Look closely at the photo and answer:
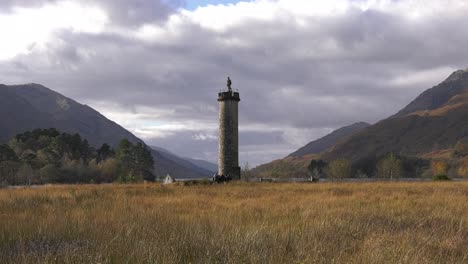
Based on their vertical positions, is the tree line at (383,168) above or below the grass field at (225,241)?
above

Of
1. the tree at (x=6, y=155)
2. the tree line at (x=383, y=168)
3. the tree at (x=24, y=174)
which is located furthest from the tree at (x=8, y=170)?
the tree line at (x=383, y=168)

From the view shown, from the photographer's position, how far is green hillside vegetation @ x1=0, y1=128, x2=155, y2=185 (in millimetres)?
58250

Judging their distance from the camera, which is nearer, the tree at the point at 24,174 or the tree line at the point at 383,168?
the tree at the point at 24,174

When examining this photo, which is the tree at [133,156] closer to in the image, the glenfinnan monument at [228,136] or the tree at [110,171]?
the tree at [110,171]

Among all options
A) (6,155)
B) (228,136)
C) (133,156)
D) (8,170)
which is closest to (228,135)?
(228,136)

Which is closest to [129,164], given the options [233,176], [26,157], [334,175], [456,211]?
[26,157]

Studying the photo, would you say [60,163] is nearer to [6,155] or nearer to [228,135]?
[6,155]

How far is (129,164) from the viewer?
79.5 metres

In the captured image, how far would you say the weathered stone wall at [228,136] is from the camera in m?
39.5

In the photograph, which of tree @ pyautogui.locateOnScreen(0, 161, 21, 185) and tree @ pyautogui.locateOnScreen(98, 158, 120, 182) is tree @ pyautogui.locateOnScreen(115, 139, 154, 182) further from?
tree @ pyautogui.locateOnScreen(0, 161, 21, 185)

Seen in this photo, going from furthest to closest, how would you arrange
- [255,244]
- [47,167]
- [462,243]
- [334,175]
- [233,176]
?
[334,175], [47,167], [233,176], [462,243], [255,244]

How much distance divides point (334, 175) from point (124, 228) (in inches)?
2699

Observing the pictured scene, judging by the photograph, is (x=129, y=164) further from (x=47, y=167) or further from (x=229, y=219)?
(x=229, y=219)

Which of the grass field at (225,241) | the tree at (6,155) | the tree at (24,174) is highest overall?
the tree at (6,155)
